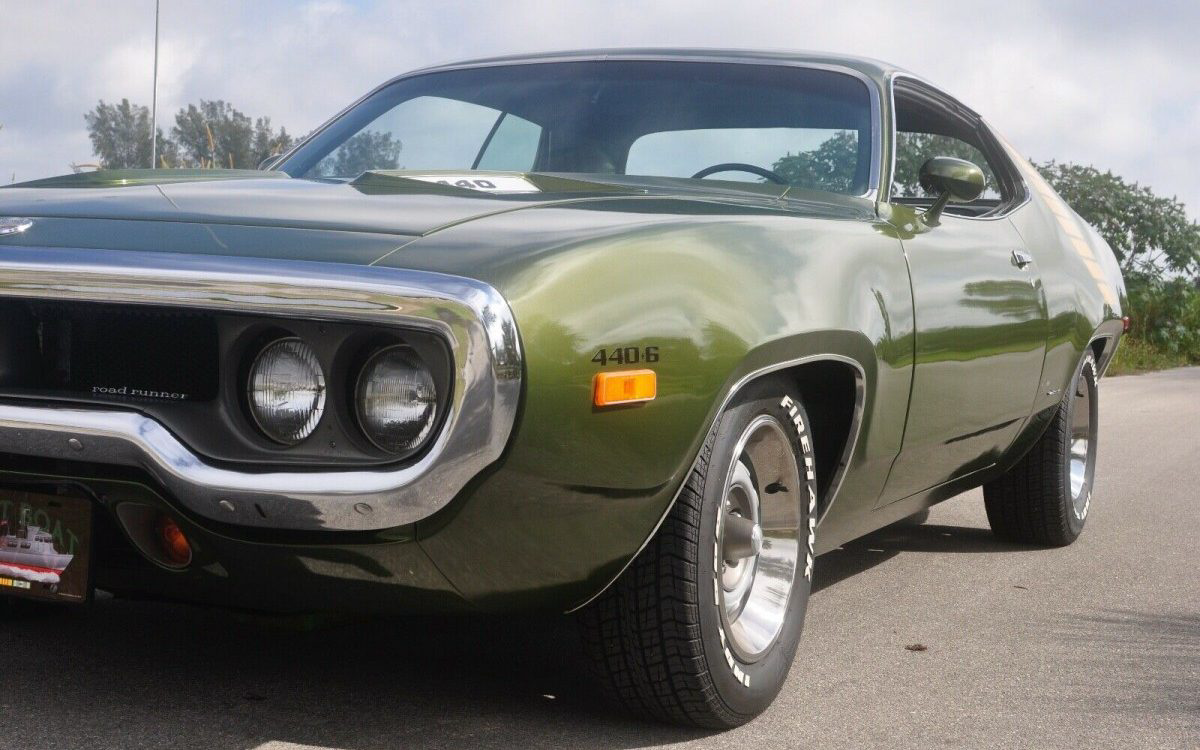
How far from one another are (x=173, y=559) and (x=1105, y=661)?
2179 mm

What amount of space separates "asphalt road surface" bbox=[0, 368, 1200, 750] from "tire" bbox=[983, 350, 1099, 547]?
0.50 metres

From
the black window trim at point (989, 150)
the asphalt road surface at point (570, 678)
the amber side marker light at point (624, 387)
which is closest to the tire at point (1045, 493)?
the asphalt road surface at point (570, 678)

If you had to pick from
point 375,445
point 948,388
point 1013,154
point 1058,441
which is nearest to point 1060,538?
point 1058,441

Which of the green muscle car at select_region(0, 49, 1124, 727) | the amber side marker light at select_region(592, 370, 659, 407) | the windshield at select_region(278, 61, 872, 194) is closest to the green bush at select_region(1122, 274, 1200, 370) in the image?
the windshield at select_region(278, 61, 872, 194)

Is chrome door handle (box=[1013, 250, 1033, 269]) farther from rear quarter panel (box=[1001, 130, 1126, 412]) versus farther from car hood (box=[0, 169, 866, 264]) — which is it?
car hood (box=[0, 169, 866, 264])

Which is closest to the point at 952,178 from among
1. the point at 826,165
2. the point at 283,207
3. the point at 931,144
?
the point at 826,165

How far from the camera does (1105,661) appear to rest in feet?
11.4

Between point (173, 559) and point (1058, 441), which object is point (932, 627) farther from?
point (173, 559)

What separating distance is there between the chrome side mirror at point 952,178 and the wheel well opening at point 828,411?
30.3 inches

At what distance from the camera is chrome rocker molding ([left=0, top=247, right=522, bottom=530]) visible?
7.03ft

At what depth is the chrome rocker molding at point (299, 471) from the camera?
84.4 inches

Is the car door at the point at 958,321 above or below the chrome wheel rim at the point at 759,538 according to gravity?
above

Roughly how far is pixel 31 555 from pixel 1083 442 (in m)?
4.06

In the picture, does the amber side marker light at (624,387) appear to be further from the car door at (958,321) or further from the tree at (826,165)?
the tree at (826,165)
